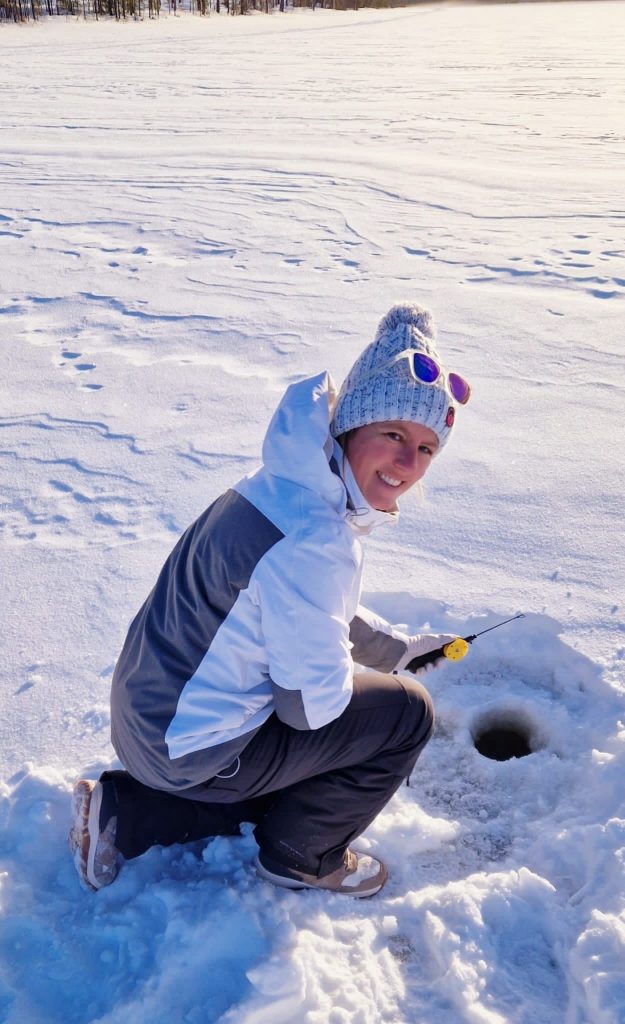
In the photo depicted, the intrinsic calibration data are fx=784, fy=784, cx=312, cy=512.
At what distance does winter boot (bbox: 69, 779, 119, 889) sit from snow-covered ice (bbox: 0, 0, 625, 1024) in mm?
52

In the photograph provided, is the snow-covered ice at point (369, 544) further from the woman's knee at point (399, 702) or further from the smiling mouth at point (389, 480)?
the smiling mouth at point (389, 480)

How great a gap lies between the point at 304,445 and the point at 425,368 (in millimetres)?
292

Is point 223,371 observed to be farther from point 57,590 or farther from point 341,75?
point 341,75

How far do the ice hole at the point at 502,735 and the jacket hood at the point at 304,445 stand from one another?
3.21ft

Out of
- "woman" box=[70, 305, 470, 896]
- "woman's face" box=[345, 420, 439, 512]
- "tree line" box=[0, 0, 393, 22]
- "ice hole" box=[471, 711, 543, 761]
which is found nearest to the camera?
"woman" box=[70, 305, 470, 896]

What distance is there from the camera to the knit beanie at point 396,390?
58.3 inches

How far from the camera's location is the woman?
1406 millimetres

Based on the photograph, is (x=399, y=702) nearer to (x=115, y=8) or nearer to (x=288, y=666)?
(x=288, y=666)

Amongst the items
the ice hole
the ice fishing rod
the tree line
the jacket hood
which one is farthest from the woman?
the tree line

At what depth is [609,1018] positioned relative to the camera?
136 cm

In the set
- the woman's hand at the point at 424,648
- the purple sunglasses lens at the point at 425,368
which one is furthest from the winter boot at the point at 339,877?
the purple sunglasses lens at the point at 425,368

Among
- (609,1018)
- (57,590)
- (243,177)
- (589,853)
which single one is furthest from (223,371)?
(243,177)

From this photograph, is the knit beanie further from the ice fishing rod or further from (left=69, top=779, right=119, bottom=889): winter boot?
(left=69, top=779, right=119, bottom=889): winter boot

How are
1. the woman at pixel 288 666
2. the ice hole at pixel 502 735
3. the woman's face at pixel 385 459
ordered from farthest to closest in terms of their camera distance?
the ice hole at pixel 502 735
the woman's face at pixel 385 459
the woman at pixel 288 666
